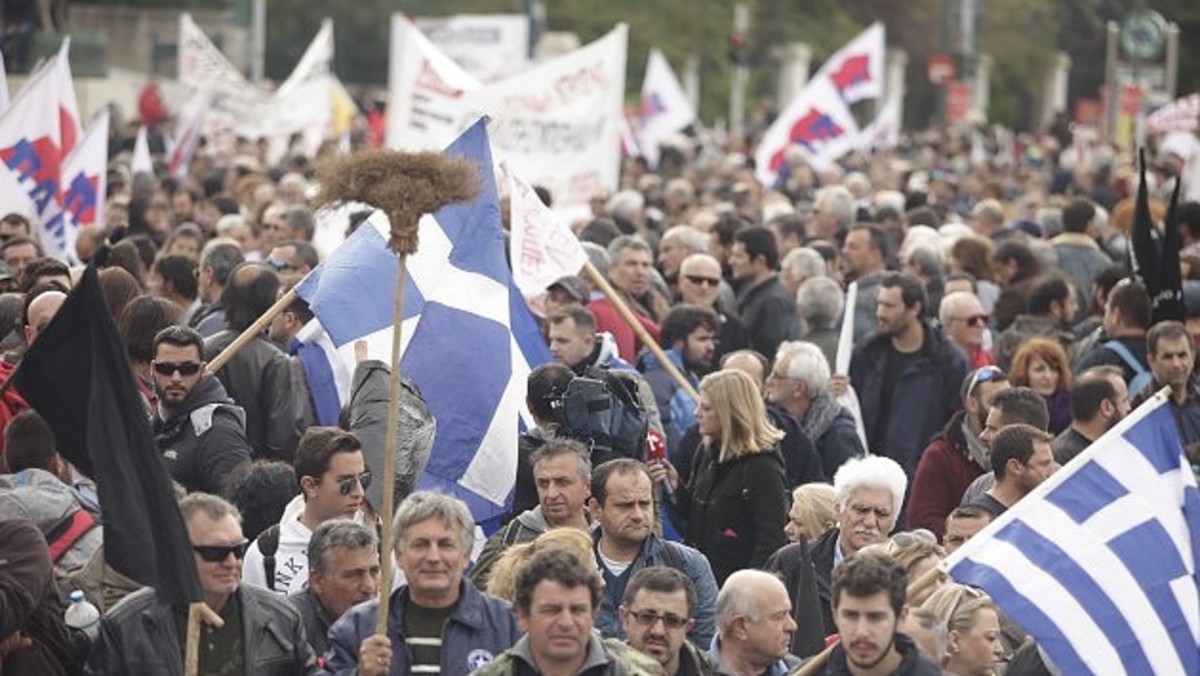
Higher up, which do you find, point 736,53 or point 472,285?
point 472,285

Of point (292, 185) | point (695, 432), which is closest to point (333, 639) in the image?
point (695, 432)

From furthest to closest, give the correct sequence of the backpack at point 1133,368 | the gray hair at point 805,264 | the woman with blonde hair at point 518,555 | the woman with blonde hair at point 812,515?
the gray hair at point 805,264 < the backpack at point 1133,368 < the woman with blonde hair at point 812,515 < the woman with blonde hair at point 518,555

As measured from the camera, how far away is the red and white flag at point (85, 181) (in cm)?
1722

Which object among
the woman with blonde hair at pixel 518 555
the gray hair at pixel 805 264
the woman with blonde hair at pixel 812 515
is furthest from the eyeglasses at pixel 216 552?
the gray hair at pixel 805 264

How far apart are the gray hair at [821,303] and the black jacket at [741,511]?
140 inches

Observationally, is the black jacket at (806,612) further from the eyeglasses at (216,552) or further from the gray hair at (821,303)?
the gray hair at (821,303)

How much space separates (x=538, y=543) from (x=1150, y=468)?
1.78 m

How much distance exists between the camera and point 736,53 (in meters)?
44.2

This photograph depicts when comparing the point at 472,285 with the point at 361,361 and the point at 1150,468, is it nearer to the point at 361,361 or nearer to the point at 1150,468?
the point at 361,361

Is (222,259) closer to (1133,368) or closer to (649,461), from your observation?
(649,461)

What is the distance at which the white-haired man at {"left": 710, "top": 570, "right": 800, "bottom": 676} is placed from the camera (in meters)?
8.33

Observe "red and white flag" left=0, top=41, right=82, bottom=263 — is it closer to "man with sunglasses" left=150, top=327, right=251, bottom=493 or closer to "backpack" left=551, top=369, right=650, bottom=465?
"man with sunglasses" left=150, top=327, right=251, bottom=493

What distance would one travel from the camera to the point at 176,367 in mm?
10383

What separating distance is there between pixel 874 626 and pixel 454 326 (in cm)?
399
